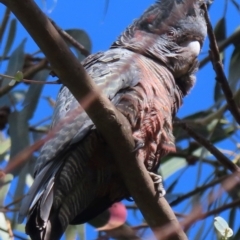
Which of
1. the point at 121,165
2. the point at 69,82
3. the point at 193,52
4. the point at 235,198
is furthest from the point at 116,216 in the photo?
the point at 69,82

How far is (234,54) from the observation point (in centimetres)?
295

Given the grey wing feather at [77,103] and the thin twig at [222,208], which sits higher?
the grey wing feather at [77,103]

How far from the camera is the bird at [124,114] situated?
1.95 meters

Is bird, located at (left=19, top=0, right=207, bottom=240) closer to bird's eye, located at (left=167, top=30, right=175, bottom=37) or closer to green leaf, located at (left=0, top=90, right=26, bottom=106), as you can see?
bird's eye, located at (left=167, top=30, right=175, bottom=37)

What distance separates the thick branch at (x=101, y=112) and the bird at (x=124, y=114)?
0.13 ft

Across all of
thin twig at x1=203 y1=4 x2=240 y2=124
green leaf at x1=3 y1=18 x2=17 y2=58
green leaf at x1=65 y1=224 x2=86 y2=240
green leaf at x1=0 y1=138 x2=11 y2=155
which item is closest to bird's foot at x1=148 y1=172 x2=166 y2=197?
thin twig at x1=203 y1=4 x2=240 y2=124

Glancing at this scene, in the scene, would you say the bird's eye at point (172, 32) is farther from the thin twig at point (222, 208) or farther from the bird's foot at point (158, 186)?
the bird's foot at point (158, 186)

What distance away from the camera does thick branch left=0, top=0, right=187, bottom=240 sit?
1.45 metres

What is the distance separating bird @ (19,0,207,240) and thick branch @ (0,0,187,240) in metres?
0.04

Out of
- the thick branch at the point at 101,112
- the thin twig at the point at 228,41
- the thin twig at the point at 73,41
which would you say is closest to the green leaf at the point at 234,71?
the thin twig at the point at 228,41

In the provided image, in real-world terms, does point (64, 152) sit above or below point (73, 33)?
below

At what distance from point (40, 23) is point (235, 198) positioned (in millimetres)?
1574

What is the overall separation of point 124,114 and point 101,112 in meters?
0.45

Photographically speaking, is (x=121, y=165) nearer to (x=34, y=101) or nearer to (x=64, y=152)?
(x=64, y=152)
